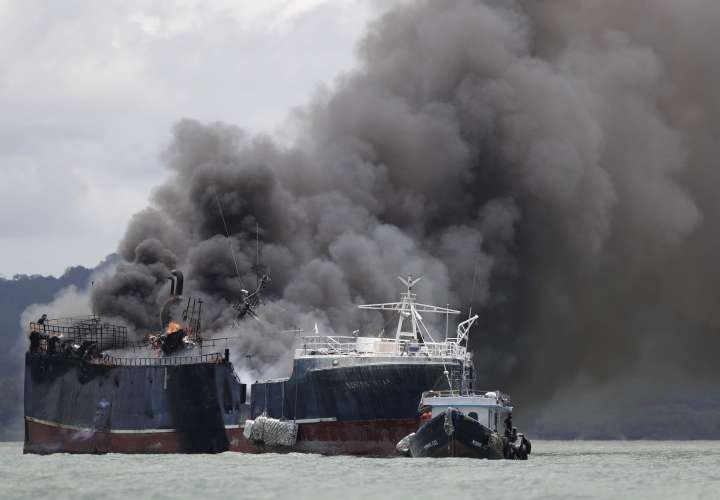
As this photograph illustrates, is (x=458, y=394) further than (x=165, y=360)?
No

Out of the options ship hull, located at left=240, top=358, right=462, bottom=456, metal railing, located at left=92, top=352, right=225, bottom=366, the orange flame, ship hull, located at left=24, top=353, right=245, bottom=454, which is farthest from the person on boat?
the orange flame

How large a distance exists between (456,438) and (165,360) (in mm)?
28070

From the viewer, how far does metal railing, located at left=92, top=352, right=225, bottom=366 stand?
10038 centimetres

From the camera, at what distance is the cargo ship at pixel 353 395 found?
8988 cm

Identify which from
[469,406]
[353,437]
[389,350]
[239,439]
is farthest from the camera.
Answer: [239,439]

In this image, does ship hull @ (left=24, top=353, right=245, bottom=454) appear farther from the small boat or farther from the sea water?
the small boat

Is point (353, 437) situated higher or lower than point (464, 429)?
lower

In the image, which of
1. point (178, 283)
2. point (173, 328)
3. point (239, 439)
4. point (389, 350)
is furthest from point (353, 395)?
point (178, 283)

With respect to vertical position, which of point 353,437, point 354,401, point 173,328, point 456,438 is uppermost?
point 173,328

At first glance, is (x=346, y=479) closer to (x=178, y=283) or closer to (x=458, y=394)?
(x=458, y=394)

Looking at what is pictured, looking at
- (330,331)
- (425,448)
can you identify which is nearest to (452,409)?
(425,448)

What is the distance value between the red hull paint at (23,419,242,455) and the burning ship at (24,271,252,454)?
0.07 metres

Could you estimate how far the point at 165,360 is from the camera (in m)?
102

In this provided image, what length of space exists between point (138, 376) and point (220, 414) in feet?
22.4
